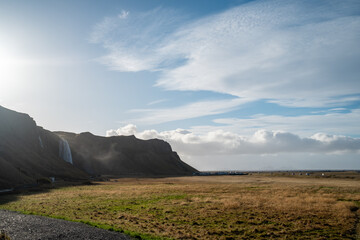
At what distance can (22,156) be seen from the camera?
88.4 meters

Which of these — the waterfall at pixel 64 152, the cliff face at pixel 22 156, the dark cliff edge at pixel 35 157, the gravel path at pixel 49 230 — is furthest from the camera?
the waterfall at pixel 64 152

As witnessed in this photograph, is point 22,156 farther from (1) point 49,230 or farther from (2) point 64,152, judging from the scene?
(1) point 49,230

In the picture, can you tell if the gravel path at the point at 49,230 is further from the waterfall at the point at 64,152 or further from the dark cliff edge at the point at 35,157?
the waterfall at the point at 64,152

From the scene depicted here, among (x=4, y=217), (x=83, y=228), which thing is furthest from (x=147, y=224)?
(x=4, y=217)

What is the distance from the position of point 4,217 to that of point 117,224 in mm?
9665

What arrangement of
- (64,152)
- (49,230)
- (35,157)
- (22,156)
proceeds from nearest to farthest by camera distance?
(49,230)
(22,156)
(35,157)
(64,152)

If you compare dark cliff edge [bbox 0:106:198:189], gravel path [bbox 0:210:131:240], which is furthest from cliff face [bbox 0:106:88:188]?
gravel path [bbox 0:210:131:240]

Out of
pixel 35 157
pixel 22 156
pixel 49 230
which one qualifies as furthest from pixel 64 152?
pixel 49 230

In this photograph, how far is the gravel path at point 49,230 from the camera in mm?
17078

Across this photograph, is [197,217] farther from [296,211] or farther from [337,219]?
[337,219]

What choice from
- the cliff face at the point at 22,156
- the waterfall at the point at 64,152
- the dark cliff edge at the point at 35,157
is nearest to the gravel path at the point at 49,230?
the dark cliff edge at the point at 35,157

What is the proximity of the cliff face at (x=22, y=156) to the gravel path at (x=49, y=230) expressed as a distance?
1790 inches

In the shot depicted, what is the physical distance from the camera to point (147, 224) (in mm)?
22469

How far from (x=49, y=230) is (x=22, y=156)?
266ft
